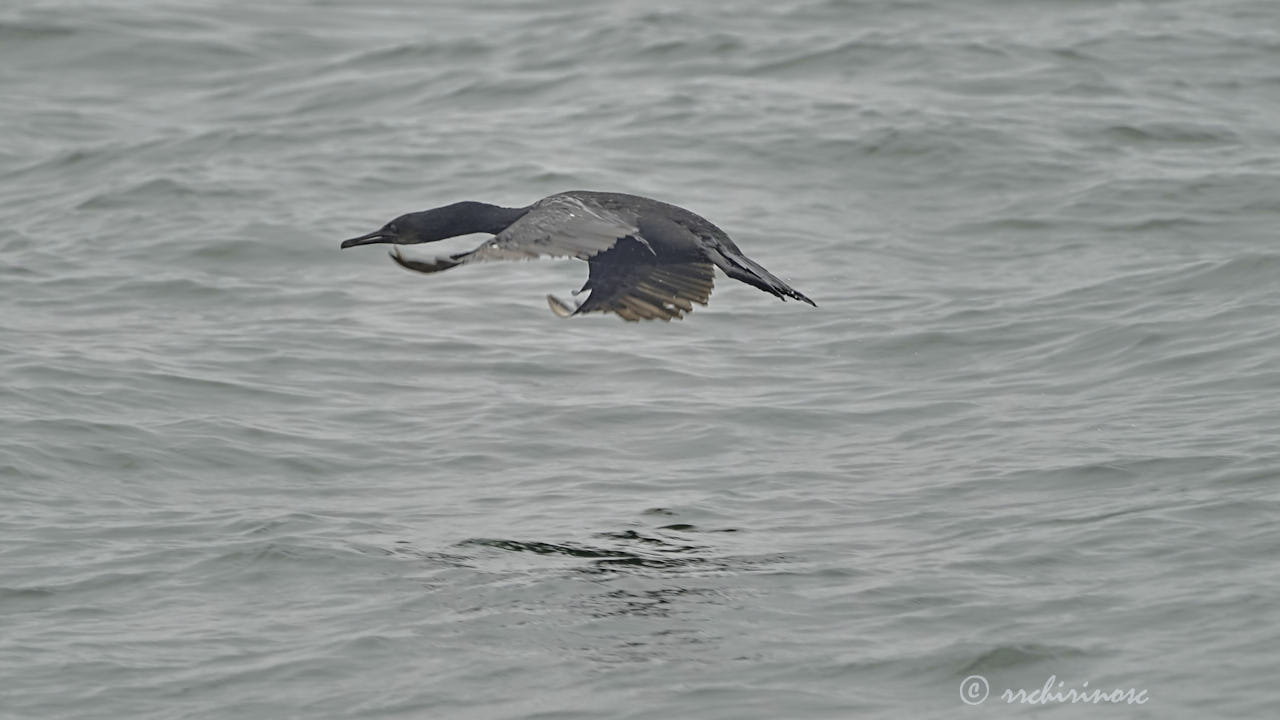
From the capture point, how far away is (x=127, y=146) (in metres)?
13.3

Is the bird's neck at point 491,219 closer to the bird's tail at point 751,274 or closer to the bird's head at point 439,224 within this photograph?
the bird's head at point 439,224

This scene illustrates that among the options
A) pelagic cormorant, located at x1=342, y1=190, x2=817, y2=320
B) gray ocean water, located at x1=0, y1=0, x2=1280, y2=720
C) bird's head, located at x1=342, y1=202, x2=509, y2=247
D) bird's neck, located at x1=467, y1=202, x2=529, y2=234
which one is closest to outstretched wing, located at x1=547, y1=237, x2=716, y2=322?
pelagic cormorant, located at x1=342, y1=190, x2=817, y2=320

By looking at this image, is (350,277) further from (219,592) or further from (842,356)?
(219,592)

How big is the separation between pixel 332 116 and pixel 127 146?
60.6 inches

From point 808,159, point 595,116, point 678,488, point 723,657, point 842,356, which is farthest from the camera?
point 595,116

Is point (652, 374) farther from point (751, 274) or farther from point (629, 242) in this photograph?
point (751, 274)

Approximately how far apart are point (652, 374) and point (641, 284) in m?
2.32

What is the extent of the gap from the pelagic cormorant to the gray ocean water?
3.17ft

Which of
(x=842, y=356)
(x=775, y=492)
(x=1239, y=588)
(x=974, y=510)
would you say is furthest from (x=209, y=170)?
(x=1239, y=588)

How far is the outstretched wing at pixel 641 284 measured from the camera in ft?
23.2

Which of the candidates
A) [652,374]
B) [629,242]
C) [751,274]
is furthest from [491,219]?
[652,374]

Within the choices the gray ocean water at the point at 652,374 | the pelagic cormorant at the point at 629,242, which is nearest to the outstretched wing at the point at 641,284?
the pelagic cormorant at the point at 629,242

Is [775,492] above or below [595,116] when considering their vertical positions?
below

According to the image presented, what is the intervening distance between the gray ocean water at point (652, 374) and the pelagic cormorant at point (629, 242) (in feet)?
3.17
